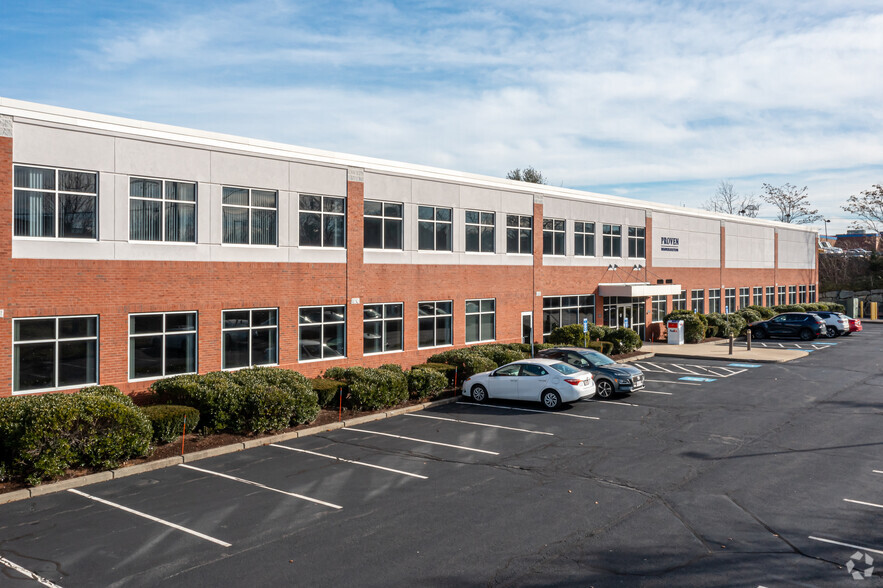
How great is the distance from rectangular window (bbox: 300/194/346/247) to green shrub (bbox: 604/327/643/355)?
15.7m

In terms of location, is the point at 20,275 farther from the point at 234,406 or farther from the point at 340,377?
the point at 340,377

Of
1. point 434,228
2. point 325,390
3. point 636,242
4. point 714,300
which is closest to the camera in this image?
point 325,390

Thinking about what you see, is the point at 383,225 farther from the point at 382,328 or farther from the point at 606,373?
the point at 606,373

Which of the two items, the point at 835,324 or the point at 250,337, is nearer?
the point at 250,337

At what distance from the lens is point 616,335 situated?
112 feet

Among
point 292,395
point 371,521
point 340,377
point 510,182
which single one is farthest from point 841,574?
point 510,182

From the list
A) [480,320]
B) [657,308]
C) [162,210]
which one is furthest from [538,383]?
[657,308]

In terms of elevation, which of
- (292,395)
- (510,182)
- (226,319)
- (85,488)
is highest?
(510,182)

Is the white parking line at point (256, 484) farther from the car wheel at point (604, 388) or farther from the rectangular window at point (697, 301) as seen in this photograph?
the rectangular window at point (697, 301)

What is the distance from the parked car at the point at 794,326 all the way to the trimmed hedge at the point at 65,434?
130 feet

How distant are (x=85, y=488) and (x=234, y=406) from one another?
13.6 ft

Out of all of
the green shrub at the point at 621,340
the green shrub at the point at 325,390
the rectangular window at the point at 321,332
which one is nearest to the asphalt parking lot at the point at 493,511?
the green shrub at the point at 325,390

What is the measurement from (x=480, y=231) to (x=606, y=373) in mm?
10003

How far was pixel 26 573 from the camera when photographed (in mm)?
9117
